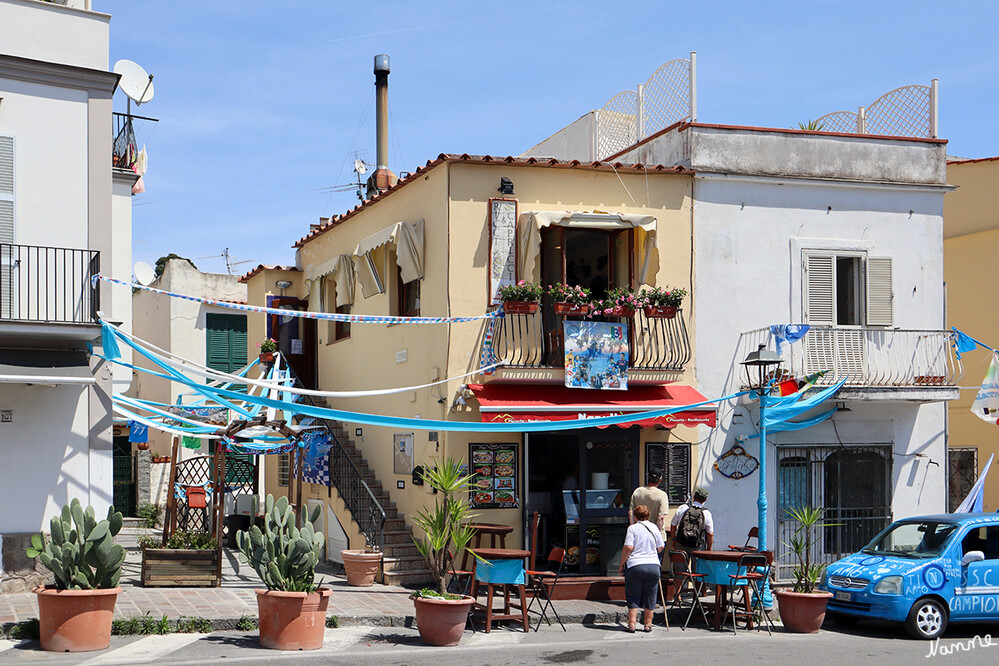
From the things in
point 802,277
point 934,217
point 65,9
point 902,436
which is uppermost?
point 65,9

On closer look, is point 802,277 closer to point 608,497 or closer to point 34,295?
point 608,497

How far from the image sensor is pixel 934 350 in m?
16.6

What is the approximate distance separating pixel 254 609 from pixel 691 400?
7.02 m

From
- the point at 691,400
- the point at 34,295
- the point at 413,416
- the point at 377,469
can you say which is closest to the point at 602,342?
the point at 691,400

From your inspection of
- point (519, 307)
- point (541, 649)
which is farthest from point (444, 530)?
point (519, 307)

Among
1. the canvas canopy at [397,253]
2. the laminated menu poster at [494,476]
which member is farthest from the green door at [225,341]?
the laminated menu poster at [494,476]

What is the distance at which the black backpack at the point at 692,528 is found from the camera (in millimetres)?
13766

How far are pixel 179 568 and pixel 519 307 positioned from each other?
19.7 ft

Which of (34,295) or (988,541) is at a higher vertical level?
(34,295)

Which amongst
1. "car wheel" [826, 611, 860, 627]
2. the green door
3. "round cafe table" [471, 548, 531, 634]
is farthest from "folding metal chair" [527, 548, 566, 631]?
the green door

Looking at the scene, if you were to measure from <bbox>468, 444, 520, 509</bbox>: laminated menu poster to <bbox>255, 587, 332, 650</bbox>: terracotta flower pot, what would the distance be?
4.17 m

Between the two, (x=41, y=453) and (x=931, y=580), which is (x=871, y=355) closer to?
(x=931, y=580)

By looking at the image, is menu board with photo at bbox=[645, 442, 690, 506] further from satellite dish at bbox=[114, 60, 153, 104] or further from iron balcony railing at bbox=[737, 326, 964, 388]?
satellite dish at bbox=[114, 60, 153, 104]

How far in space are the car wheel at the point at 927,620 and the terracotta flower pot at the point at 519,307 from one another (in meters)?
6.39
